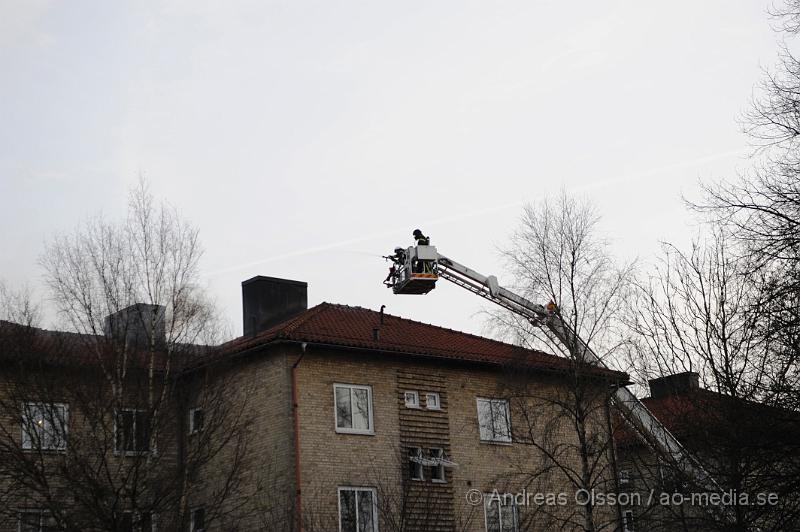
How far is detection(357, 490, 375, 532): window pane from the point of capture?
1172 inches

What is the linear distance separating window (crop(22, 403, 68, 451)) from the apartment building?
3425mm

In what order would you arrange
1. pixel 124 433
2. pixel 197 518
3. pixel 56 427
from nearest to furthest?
pixel 56 427, pixel 124 433, pixel 197 518

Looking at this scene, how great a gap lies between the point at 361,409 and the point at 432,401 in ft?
8.69

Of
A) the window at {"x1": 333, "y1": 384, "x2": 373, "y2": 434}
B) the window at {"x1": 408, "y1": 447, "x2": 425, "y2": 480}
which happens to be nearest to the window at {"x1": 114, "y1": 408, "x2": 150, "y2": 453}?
the window at {"x1": 333, "y1": 384, "x2": 373, "y2": 434}

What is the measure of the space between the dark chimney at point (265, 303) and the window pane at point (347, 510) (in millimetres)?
7672

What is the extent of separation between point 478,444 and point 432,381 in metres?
2.49

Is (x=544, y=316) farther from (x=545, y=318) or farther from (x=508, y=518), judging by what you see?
(x=508, y=518)

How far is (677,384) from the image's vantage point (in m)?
26.1

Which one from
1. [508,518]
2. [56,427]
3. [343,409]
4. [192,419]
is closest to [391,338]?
[343,409]

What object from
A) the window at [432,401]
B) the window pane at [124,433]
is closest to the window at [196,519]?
the window pane at [124,433]

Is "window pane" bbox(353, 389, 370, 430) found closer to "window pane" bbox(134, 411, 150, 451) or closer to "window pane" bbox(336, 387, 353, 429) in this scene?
"window pane" bbox(336, 387, 353, 429)

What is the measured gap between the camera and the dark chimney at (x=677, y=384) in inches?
1003

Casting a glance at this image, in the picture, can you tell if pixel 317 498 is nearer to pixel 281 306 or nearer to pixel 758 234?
pixel 281 306

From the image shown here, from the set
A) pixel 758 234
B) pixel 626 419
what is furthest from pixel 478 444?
pixel 758 234
